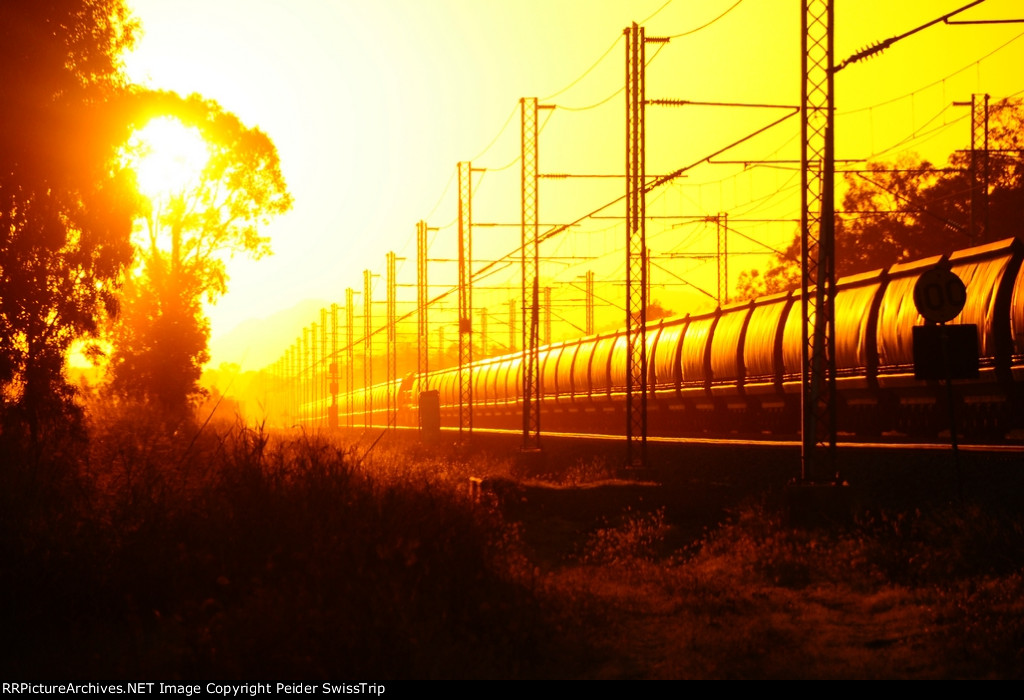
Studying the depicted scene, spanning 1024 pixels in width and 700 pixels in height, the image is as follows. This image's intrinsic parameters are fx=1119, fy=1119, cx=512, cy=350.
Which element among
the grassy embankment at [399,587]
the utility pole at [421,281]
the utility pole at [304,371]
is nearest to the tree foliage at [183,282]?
the utility pole at [421,281]

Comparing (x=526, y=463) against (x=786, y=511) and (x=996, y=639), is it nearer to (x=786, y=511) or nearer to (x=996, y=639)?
(x=786, y=511)

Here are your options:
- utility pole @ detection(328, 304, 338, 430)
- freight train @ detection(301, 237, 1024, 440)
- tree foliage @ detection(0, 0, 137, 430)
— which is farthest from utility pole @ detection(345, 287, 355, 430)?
tree foliage @ detection(0, 0, 137, 430)

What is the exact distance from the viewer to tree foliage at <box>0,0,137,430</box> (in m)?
18.4

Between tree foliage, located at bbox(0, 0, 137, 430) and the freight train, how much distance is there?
6.97 m

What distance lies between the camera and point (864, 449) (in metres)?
16.6

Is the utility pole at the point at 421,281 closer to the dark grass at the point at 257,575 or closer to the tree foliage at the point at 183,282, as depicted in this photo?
the tree foliage at the point at 183,282

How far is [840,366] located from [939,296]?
7856mm

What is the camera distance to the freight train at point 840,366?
17.6 meters

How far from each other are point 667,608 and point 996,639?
347 cm

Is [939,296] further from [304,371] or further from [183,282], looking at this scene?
[304,371]

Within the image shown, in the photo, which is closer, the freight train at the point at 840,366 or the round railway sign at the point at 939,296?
the round railway sign at the point at 939,296

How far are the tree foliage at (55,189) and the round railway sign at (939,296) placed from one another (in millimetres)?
13799

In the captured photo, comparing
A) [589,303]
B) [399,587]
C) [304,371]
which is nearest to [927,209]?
[589,303]

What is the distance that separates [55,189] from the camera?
63.3 feet
